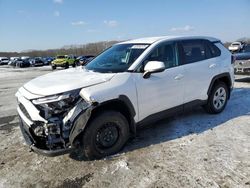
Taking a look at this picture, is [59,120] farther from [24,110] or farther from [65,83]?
[24,110]

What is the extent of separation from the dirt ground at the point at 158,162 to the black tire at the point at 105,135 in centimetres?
13

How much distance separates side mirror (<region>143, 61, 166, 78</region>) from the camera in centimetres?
413

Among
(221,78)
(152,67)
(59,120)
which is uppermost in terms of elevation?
(152,67)

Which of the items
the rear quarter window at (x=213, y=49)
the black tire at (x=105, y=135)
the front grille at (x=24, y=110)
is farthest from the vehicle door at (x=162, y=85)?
the front grille at (x=24, y=110)

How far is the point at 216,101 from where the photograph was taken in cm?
589

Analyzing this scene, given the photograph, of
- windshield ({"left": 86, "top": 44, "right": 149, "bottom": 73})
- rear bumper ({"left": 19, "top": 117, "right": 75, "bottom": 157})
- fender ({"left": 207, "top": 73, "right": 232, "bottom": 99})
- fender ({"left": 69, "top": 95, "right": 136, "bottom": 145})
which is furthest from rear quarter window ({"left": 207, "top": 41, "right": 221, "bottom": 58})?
rear bumper ({"left": 19, "top": 117, "right": 75, "bottom": 157})

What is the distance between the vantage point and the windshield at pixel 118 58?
4411 mm

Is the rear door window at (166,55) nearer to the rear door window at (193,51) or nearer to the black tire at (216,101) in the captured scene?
the rear door window at (193,51)

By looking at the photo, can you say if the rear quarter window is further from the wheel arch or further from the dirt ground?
the wheel arch

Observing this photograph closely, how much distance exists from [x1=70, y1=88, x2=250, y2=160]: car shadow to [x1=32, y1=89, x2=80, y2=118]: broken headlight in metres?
0.93

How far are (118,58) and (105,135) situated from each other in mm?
1476

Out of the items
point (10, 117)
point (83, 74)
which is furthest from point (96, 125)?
point (10, 117)

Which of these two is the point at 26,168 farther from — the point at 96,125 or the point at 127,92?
the point at 127,92

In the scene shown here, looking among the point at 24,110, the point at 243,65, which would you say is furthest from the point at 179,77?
the point at 243,65
